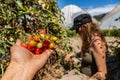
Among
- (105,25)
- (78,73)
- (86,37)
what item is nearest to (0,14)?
(86,37)

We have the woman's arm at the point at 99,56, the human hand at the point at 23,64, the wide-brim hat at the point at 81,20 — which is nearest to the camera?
the human hand at the point at 23,64

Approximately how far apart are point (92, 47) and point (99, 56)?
0.14 meters

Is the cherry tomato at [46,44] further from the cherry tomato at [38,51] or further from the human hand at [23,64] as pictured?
the human hand at [23,64]

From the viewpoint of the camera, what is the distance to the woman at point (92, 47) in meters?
A: 3.81

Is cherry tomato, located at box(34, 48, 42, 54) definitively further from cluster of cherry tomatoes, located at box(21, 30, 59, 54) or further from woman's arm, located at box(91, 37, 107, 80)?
woman's arm, located at box(91, 37, 107, 80)

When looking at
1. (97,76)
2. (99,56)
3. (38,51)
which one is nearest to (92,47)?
(99,56)

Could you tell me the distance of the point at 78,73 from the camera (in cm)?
436

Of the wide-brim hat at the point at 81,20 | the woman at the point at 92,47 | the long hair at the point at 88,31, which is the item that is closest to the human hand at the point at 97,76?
the woman at the point at 92,47

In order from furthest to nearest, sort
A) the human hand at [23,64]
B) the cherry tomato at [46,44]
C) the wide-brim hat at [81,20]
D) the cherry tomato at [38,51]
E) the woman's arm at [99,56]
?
the wide-brim hat at [81,20] → the woman's arm at [99,56] → the cherry tomato at [46,44] → the cherry tomato at [38,51] → the human hand at [23,64]

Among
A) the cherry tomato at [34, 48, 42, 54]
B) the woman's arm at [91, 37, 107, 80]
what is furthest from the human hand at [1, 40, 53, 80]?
the woman's arm at [91, 37, 107, 80]

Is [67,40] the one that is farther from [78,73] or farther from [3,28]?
[3,28]

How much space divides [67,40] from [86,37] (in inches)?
32.5

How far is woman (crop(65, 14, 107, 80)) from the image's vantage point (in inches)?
150

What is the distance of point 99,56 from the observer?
3789mm
